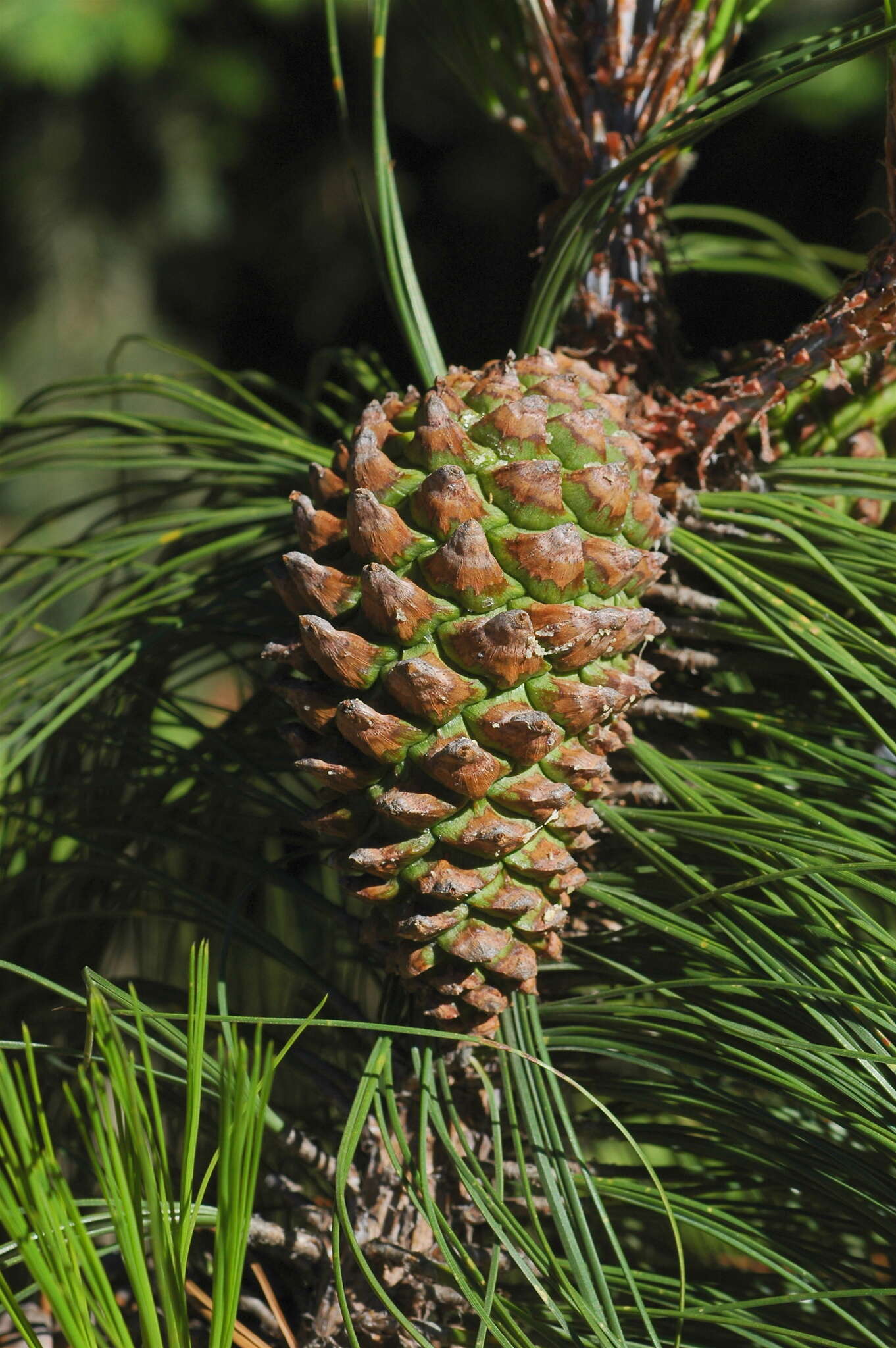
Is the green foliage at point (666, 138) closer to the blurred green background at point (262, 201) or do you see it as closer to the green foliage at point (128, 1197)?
the green foliage at point (128, 1197)

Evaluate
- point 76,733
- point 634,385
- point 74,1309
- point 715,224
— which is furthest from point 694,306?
point 74,1309

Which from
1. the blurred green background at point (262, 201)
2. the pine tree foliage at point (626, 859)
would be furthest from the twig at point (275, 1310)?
the blurred green background at point (262, 201)

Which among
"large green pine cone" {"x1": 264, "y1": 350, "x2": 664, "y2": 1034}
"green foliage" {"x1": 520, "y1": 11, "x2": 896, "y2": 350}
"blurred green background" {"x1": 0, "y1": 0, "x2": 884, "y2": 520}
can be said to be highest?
"blurred green background" {"x1": 0, "y1": 0, "x2": 884, "y2": 520}

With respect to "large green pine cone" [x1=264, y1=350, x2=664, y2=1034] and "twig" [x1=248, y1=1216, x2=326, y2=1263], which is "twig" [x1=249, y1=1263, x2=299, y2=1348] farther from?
"large green pine cone" [x1=264, y1=350, x2=664, y2=1034]

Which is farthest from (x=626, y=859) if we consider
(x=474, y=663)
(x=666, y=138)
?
(x=666, y=138)

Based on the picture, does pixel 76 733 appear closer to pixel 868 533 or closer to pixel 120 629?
pixel 120 629

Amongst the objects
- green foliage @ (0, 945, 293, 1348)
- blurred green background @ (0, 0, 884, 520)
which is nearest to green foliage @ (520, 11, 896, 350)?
green foliage @ (0, 945, 293, 1348)

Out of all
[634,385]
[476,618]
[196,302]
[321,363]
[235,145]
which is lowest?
[476,618]
